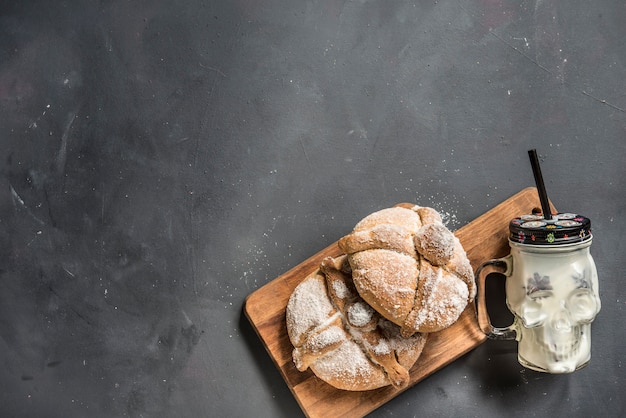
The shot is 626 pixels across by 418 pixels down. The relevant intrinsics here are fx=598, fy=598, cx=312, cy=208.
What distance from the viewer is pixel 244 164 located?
5.68 ft

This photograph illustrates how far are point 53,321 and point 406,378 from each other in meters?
1.01

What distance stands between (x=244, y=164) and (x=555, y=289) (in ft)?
2.95

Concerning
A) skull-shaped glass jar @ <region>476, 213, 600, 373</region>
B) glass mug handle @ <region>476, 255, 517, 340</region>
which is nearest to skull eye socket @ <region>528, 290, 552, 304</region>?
skull-shaped glass jar @ <region>476, 213, 600, 373</region>

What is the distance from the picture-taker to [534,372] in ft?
5.70

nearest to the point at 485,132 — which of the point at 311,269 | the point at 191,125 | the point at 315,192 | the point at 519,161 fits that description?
the point at 519,161

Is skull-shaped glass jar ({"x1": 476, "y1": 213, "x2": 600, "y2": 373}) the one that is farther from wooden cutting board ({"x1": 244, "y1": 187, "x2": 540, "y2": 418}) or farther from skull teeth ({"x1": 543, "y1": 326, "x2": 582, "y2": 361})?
wooden cutting board ({"x1": 244, "y1": 187, "x2": 540, "y2": 418})

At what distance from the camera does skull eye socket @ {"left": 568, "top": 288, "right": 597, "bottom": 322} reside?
148 cm

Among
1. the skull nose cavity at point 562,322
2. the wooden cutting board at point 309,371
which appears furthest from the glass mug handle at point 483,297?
the skull nose cavity at point 562,322

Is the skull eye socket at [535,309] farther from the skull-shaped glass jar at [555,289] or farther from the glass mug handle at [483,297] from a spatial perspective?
the glass mug handle at [483,297]

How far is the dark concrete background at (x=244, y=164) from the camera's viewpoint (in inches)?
67.5

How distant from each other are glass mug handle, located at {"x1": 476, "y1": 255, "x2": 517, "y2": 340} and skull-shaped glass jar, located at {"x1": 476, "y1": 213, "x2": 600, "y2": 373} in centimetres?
5

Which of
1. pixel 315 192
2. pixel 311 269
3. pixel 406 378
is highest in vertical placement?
pixel 315 192

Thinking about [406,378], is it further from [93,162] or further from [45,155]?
[45,155]

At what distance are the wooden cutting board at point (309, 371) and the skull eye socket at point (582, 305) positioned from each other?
0.23 meters
